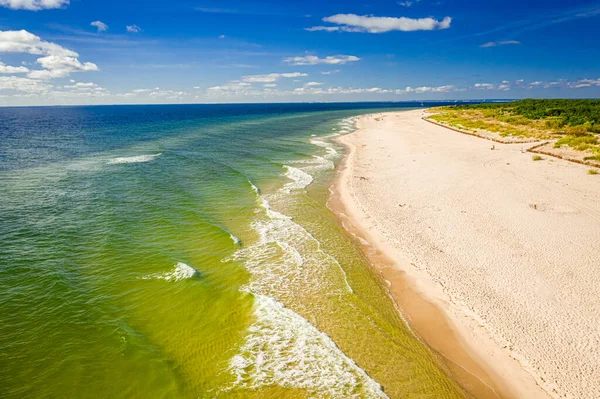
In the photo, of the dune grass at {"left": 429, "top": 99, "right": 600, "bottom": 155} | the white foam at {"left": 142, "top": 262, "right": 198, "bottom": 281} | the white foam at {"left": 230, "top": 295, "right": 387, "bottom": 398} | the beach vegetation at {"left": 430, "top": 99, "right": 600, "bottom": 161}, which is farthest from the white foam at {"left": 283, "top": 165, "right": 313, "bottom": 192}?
the dune grass at {"left": 429, "top": 99, "right": 600, "bottom": 155}

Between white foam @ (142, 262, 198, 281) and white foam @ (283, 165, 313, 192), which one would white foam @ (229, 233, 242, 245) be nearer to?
white foam @ (142, 262, 198, 281)

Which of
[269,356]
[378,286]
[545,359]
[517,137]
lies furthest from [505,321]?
[517,137]

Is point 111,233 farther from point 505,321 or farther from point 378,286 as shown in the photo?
point 505,321

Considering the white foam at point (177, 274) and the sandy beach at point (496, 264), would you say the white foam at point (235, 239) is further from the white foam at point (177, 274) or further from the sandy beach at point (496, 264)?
the sandy beach at point (496, 264)

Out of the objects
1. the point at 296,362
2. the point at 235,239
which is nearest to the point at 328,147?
the point at 235,239

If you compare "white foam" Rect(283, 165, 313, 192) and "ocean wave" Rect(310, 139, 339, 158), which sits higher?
"ocean wave" Rect(310, 139, 339, 158)

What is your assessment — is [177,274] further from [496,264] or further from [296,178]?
[296,178]
